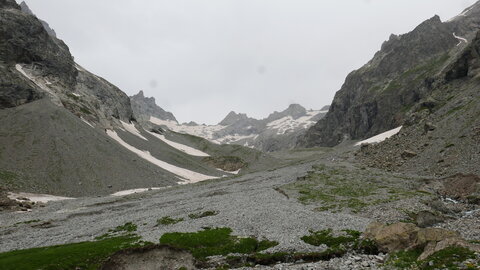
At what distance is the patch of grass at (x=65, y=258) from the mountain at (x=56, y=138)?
6431cm

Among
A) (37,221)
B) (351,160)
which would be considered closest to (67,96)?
(37,221)

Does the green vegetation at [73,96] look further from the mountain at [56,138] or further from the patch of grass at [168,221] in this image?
the patch of grass at [168,221]

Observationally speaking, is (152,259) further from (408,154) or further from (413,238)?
(408,154)

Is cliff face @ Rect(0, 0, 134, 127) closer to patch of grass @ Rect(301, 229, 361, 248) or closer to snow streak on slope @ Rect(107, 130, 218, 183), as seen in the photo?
snow streak on slope @ Rect(107, 130, 218, 183)

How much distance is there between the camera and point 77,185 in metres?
104

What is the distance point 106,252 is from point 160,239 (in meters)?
6.06

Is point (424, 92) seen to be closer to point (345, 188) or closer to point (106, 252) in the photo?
point (345, 188)

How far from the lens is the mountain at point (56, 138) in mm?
104125

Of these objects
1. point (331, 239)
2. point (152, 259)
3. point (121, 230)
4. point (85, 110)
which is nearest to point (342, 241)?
point (331, 239)

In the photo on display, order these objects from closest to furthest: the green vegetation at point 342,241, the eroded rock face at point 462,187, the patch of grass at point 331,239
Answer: the green vegetation at point 342,241, the patch of grass at point 331,239, the eroded rock face at point 462,187

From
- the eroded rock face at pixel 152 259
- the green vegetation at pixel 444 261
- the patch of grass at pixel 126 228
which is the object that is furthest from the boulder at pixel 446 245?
the patch of grass at pixel 126 228

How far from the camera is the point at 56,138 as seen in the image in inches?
4781

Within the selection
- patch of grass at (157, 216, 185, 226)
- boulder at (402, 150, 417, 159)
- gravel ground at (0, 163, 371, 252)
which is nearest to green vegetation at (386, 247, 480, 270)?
gravel ground at (0, 163, 371, 252)

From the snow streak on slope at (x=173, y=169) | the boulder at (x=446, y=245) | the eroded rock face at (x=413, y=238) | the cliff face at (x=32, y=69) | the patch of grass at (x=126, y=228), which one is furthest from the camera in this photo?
the snow streak on slope at (x=173, y=169)
